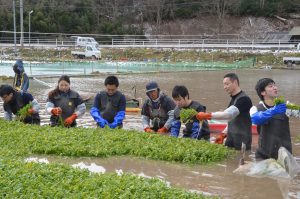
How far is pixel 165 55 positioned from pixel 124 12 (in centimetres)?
2435

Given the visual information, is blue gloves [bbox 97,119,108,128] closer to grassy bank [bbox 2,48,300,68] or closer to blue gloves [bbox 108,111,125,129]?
blue gloves [bbox 108,111,125,129]

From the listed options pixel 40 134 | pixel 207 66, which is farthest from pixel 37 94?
pixel 207 66

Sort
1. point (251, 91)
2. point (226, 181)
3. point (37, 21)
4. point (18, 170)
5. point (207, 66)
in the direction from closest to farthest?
point (18, 170) → point (226, 181) → point (251, 91) → point (207, 66) → point (37, 21)

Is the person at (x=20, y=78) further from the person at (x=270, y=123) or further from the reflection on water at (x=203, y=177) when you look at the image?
the person at (x=270, y=123)

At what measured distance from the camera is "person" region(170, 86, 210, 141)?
8.72m

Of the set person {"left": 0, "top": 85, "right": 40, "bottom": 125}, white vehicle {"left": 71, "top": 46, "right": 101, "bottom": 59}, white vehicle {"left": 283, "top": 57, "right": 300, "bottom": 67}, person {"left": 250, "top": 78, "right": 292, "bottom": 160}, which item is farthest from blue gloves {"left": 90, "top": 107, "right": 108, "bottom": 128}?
white vehicle {"left": 71, "top": 46, "right": 101, "bottom": 59}

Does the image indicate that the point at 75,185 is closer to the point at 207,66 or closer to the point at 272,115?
the point at 272,115

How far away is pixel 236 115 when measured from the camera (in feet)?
25.7

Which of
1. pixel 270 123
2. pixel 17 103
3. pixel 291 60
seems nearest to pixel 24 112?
pixel 17 103

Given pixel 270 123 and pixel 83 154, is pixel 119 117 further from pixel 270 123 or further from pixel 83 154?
pixel 270 123

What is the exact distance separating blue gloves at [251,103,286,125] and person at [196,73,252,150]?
834 mm

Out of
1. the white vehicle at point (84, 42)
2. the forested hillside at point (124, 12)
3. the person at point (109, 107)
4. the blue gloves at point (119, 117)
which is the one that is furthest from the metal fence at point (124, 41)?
the blue gloves at point (119, 117)

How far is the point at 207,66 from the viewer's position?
40094 mm

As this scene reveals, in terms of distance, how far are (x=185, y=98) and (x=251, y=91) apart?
1429 centimetres
